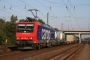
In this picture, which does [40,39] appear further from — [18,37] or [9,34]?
[9,34]

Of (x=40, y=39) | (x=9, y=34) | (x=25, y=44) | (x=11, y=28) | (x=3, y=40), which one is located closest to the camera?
(x=25, y=44)

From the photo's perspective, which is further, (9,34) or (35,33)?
(9,34)

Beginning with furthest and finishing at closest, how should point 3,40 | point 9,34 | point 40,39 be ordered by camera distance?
point 9,34
point 3,40
point 40,39

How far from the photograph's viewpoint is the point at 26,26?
26.0m

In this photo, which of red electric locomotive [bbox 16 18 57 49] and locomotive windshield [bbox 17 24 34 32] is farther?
locomotive windshield [bbox 17 24 34 32]

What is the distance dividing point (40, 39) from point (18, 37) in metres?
3.31

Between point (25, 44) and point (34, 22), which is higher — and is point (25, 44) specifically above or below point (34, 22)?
below

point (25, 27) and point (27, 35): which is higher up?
point (25, 27)

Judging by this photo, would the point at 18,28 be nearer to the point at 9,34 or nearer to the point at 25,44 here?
the point at 25,44

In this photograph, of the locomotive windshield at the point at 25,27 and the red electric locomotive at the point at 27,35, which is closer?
the red electric locomotive at the point at 27,35

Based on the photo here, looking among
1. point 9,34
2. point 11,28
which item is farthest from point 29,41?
point 11,28

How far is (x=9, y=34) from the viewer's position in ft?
185

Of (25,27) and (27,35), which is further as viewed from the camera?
(25,27)

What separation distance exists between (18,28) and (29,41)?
2276 millimetres
